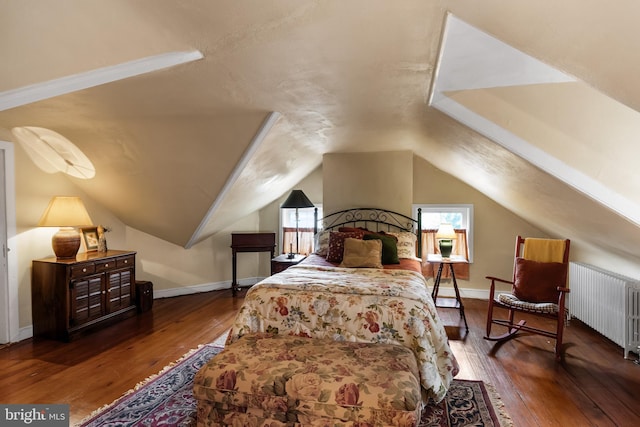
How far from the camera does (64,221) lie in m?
3.42

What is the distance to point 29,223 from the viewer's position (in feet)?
11.1

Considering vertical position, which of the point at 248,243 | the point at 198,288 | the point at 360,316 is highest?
the point at 248,243

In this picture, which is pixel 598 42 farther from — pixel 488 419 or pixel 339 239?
pixel 339 239

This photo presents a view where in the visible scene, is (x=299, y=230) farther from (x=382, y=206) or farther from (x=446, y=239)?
(x=446, y=239)

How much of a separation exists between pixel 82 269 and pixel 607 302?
5.09 metres

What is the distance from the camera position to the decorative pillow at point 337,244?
12.7 ft

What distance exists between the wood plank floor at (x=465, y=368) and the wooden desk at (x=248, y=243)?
1.18m

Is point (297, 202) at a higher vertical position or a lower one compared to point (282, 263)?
higher

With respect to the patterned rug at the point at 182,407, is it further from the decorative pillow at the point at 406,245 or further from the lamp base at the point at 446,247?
the lamp base at the point at 446,247

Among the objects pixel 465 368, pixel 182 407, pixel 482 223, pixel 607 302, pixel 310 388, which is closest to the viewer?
pixel 310 388

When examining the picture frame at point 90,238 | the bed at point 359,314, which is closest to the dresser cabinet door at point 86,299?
the picture frame at point 90,238

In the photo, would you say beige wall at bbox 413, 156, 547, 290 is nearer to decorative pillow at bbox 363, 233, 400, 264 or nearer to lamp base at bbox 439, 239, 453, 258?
lamp base at bbox 439, 239, 453, 258

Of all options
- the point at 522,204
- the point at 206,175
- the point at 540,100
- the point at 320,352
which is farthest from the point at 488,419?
the point at 206,175

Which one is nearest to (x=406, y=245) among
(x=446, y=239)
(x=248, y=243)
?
(x=446, y=239)
